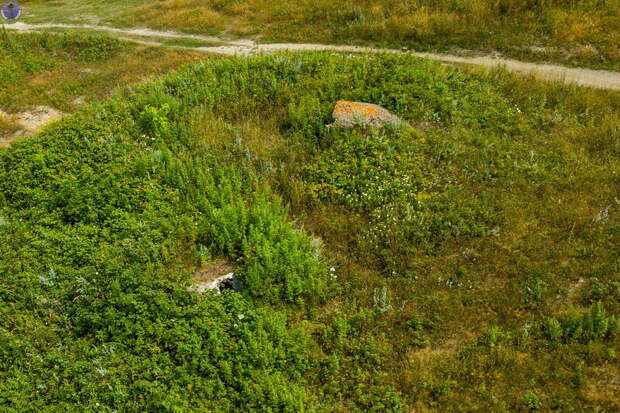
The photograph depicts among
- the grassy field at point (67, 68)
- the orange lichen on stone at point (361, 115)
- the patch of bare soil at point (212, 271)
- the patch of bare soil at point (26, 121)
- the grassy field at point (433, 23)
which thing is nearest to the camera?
the patch of bare soil at point (212, 271)

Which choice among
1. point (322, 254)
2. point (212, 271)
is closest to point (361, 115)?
point (322, 254)

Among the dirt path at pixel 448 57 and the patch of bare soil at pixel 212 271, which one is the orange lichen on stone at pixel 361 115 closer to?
the dirt path at pixel 448 57

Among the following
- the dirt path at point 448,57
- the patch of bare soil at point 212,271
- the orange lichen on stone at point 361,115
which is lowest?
the patch of bare soil at point 212,271

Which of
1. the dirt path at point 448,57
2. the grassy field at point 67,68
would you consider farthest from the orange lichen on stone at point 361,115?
the grassy field at point 67,68

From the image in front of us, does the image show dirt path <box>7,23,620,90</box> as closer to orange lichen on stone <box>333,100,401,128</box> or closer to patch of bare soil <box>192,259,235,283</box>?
orange lichen on stone <box>333,100,401,128</box>

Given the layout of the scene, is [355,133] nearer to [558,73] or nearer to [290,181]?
[290,181]

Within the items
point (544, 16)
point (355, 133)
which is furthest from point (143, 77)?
point (544, 16)

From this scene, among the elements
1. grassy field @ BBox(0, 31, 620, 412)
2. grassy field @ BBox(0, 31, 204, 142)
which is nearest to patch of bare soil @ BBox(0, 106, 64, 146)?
grassy field @ BBox(0, 31, 204, 142)

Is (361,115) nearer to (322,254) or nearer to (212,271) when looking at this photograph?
(322,254)
